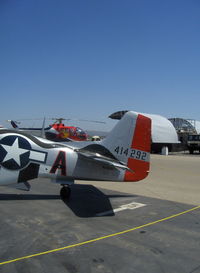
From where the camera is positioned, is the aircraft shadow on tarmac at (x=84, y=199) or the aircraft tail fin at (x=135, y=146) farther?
the aircraft tail fin at (x=135, y=146)

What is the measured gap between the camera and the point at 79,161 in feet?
30.7

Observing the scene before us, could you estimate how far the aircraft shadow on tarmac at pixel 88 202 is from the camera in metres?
8.47

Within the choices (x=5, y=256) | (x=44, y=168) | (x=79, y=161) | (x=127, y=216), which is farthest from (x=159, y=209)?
(x=5, y=256)

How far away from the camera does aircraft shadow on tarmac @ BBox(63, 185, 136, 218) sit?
8.47 meters

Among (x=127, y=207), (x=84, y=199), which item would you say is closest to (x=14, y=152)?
(x=84, y=199)

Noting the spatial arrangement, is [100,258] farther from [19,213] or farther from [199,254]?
[19,213]

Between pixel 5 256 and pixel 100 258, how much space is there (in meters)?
1.91

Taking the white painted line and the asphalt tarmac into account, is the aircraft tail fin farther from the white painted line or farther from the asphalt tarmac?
the asphalt tarmac

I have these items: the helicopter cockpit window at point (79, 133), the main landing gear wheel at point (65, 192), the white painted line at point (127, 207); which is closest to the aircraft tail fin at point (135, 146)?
the white painted line at point (127, 207)

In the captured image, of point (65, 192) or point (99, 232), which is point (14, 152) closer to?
point (65, 192)

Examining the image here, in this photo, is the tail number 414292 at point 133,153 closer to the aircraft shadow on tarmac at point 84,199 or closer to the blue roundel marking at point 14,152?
the aircraft shadow on tarmac at point 84,199

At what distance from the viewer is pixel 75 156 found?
9.39 m

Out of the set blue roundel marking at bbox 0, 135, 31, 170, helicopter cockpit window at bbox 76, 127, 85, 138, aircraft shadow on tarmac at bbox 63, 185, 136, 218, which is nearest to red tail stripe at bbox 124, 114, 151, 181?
aircraft shadow on tarmac at bbox 63, 185, 136, 218

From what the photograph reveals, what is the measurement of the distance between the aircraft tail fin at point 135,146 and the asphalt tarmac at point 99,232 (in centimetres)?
146
